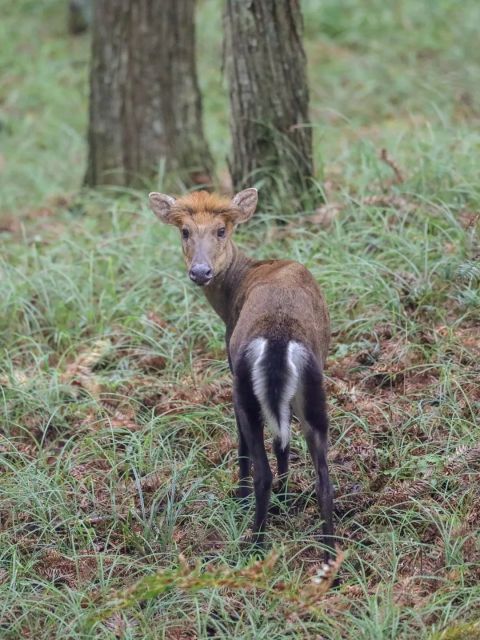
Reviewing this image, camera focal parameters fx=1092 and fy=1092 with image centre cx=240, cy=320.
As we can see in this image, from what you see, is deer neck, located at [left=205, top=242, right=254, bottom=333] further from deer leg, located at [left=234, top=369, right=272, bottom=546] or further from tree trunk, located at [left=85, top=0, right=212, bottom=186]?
tree trunk, located at [left=85, top=0, right=212, bottom=186]

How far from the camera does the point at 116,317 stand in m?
6.59

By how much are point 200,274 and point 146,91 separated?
3.72 m

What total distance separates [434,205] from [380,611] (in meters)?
3.26

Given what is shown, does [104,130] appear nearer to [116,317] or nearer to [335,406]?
[116,317]

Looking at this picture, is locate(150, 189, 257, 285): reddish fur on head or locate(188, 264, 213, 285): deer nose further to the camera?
locate(150, 189, 257, 285): reddish fur on head

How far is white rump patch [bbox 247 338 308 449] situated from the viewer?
4234 millimetres

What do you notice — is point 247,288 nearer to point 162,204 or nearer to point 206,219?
point 206,219

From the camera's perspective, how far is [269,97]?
6941 millimetres

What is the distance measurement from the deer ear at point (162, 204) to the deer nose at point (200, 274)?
0.55 meters

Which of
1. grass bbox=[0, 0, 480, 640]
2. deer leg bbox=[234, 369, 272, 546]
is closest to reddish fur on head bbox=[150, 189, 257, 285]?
grass bbox=[0, 0, 480, 640]

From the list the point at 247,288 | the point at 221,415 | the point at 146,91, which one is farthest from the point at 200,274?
the point at 146,91

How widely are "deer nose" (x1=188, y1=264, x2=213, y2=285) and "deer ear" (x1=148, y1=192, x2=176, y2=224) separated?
553 mm

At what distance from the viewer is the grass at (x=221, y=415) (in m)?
4.23

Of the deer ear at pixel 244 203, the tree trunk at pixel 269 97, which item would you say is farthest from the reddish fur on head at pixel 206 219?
the tree trunk at pixel 269 97
